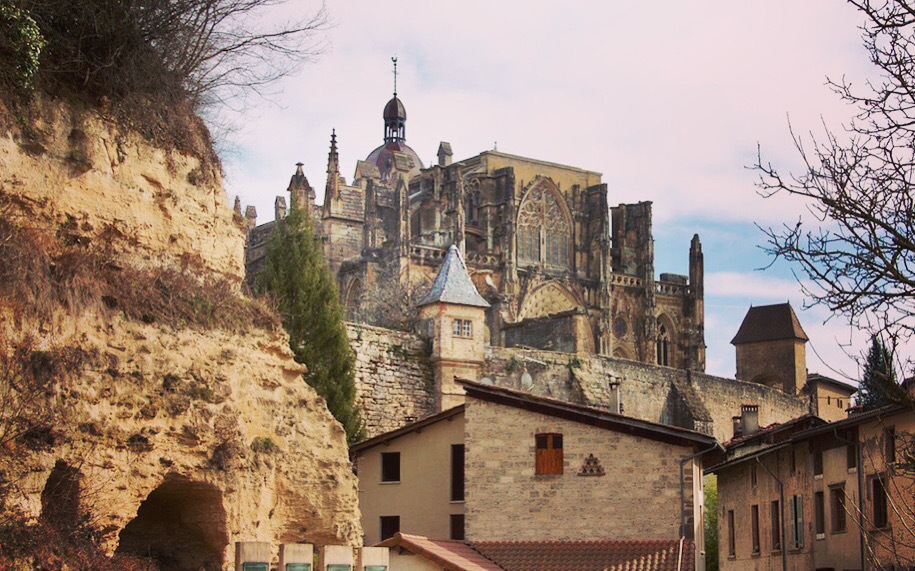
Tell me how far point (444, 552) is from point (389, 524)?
783cm

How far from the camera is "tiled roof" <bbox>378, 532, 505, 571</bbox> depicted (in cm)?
2600

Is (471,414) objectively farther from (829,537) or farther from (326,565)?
(326,565)

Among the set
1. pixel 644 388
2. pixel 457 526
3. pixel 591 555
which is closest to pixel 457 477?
pixel 457 526

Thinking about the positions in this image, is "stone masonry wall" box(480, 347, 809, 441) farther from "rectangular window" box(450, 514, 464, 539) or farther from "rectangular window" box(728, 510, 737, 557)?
"rectangular window" box(450, 514, 464, 539)

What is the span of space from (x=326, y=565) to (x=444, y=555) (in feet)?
38.2

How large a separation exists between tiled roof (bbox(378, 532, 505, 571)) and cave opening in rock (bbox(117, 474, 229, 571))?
28.8 ft

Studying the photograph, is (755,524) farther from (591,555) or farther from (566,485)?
(591,555)

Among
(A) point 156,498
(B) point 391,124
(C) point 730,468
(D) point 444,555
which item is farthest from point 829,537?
(B) point 391,124

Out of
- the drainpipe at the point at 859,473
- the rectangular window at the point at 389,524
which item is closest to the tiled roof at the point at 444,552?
the rectangular window at the point at 389,524

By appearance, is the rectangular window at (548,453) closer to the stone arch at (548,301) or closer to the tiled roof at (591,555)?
the tiled roof at (591,555)

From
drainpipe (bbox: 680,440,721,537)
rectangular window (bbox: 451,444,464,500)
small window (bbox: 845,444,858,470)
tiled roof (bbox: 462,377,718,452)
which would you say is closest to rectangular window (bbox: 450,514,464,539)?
rectangular window (bbox: 451,444,464,500)

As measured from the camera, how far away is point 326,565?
599 inches

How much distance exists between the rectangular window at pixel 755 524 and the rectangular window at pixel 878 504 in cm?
720

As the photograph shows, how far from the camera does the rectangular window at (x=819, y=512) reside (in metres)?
32.7
